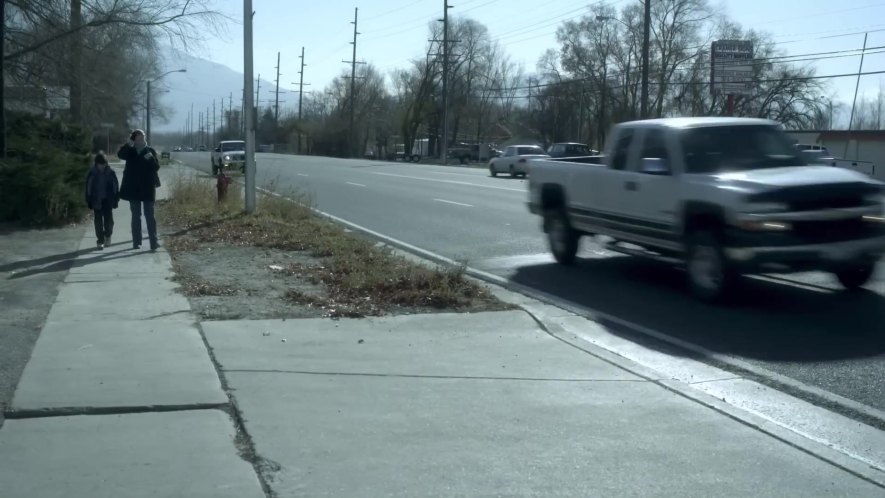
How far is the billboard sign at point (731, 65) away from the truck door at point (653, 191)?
36669mm

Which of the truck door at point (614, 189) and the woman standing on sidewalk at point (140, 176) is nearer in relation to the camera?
the truck door at point (614, 189)

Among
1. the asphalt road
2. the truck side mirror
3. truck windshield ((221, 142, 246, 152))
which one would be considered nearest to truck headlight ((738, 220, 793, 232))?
the asphalt road

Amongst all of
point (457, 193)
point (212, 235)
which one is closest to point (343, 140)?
point (457, 193)

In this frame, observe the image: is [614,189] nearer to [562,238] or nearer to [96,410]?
[562,238]

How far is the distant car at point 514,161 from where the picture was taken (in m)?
43.3

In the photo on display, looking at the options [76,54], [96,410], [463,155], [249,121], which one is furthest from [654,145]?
[463,155]

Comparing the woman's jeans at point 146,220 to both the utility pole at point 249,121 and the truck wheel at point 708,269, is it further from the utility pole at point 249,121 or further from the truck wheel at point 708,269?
the truck wheel at point 708,269

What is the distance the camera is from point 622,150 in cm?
1271

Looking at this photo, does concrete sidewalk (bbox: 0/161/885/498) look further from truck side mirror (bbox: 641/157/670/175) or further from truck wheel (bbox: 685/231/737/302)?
truck side mirror (bbox: 641/157/670/175)

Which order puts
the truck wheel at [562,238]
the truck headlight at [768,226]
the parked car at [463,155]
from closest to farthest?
the truck headlight at [768,226], the truck wheel at [562,238], the parked car at [463,155]

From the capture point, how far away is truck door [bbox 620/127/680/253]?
37.4 feet

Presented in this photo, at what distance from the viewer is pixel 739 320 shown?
996 cm

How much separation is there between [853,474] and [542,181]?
9067 mm

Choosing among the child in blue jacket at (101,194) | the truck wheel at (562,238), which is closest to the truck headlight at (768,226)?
the truck wheel at (562,238)
